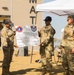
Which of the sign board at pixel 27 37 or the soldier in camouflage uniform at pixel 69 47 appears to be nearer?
the soldier in camouflage uniform at pixel 69 47

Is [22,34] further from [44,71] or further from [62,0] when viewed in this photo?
[62,0]

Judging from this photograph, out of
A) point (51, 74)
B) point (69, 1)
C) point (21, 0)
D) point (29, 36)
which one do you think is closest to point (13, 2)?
point (21, 0)

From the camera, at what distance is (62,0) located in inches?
386

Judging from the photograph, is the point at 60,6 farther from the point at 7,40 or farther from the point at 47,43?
the point at 7,40

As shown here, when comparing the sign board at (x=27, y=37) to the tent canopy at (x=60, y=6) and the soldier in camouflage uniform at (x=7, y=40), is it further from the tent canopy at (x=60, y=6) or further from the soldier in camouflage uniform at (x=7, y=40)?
the tent canopy at (x=60, y=6)

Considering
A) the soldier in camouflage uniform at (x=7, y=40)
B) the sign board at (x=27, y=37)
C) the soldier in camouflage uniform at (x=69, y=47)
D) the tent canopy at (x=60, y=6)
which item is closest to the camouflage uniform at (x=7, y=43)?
the soldier in camouflage uniform at (x=7, y=40)

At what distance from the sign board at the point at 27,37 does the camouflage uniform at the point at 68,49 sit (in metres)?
5.35

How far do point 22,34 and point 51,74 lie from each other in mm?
3256

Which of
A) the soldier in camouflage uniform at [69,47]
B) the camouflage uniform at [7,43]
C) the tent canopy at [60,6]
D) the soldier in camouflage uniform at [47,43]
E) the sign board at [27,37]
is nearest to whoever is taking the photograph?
the soldier in camouflage uniform at [69,47]

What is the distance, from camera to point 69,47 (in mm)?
8766

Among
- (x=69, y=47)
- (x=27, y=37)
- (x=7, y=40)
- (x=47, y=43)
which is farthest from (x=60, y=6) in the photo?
(x=27, y=37)

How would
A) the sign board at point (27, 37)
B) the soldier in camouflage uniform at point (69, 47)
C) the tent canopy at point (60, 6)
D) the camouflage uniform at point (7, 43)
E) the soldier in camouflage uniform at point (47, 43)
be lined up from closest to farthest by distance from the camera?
the soldier in camouflage uniform at point (69, 47), the tent canopy at point (60, 6), the camouflage uniform at point (7, 43), the soldier in camouflage uniform at point (47, 43), the sign board at point (27, 37)

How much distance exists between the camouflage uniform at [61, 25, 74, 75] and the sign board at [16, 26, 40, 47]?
5.35m

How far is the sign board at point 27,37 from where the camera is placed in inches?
563
